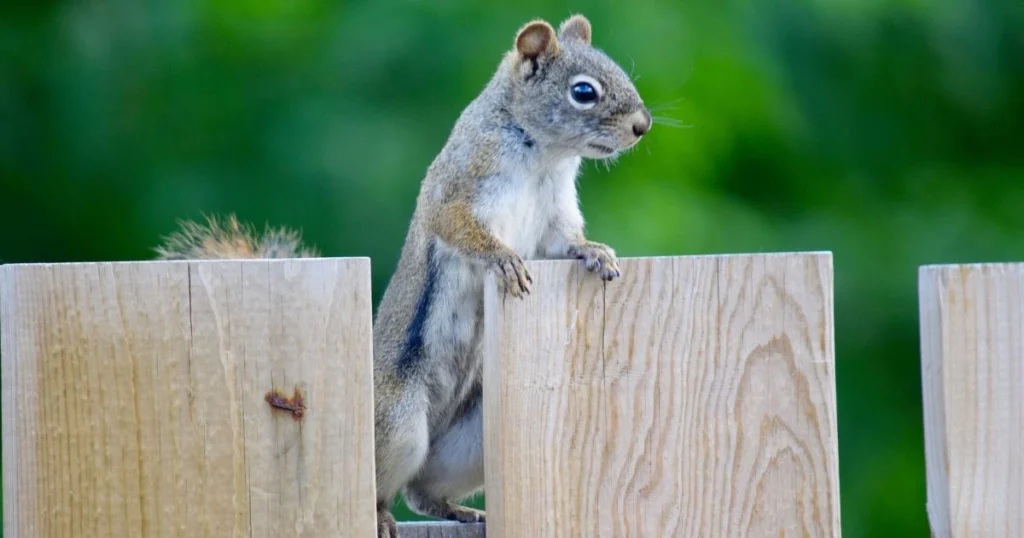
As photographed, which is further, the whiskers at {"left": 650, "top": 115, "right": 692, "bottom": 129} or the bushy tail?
the whiskers at {"left": 650, "top": 115, "right": 692, "bottom": 129}

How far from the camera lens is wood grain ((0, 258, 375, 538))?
1426 mm

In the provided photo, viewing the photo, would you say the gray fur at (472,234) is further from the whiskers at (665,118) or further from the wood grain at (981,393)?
the wood grain at (981,393)

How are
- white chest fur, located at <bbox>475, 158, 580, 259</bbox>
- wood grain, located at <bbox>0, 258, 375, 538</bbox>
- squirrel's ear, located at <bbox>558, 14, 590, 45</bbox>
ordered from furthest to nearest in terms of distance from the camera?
1. squirrel's ear, located at <bbox>558, 14, 590, 45</bbox>
2. white chest fur, located at <bbox>475, 158, 580, 259</bbox>
3. wood grain, located at <bbox>0, 258, 375, 538</bbox>

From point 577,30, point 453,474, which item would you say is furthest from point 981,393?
point 577,30

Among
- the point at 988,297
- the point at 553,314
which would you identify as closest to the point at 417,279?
the point at 553,314

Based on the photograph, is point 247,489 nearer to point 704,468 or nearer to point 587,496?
point 587,496

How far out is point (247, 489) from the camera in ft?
4.70

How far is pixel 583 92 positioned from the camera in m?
2.79

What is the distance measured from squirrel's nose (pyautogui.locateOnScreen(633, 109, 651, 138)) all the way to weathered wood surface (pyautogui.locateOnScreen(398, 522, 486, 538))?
0.99 m

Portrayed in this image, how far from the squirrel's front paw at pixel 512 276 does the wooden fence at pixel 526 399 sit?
0.18 feet

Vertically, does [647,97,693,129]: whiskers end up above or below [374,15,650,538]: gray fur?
above

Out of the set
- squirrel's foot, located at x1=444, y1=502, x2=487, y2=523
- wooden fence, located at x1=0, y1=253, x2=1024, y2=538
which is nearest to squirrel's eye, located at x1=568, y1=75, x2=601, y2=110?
squirrel's foot, located at x1=444, y1=502, x2=487, y2=523

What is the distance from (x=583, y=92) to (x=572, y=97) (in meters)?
0.03

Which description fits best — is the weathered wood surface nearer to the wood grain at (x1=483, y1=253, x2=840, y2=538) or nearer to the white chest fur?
the wood grain at (x1=483, y1=253, x2=840, y2=538)
